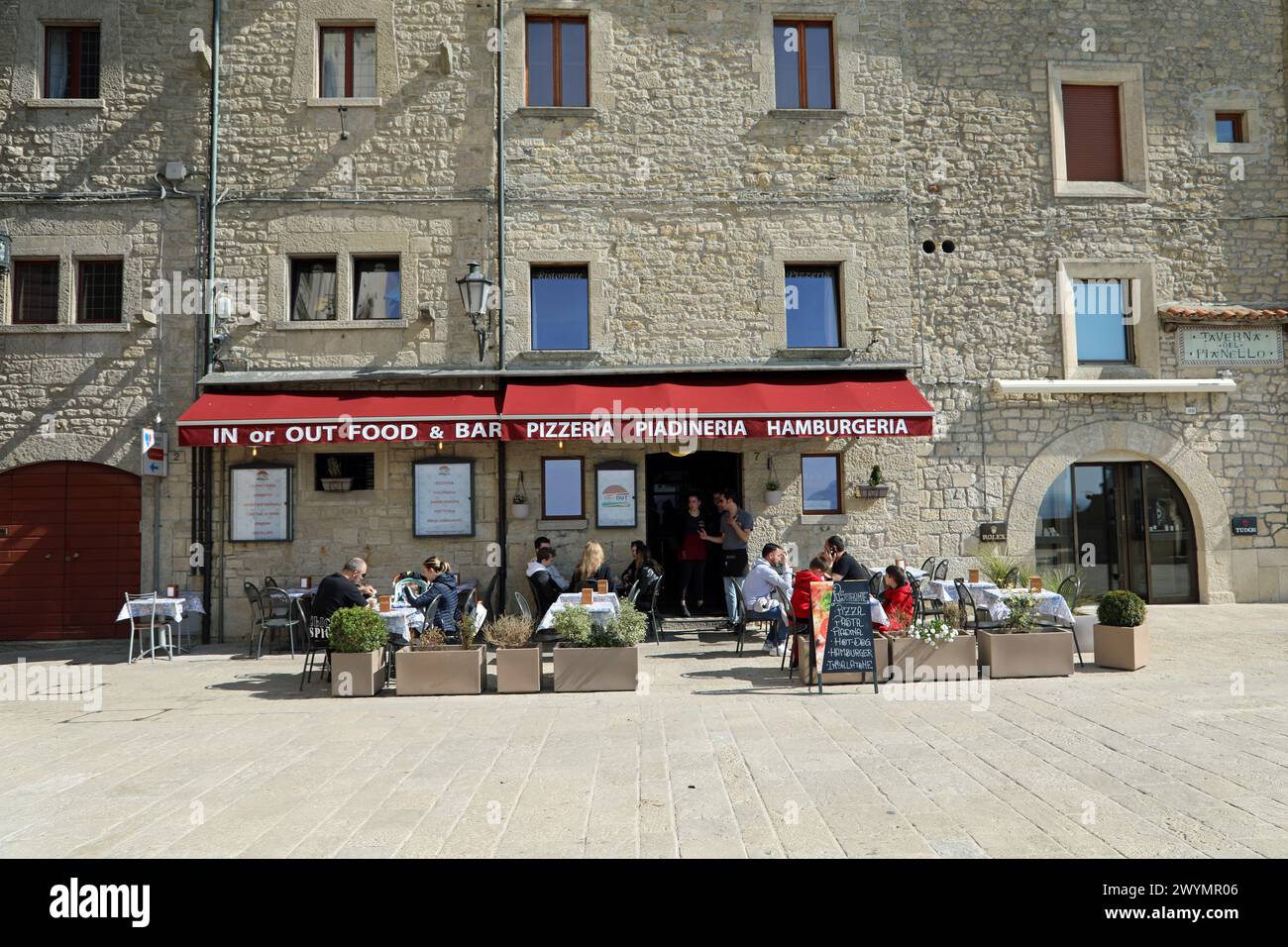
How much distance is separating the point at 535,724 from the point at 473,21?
1018cm

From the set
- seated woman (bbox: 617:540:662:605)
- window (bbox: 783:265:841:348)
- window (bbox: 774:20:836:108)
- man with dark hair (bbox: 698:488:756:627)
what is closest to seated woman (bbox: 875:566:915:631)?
man with dark hair (bbox: 698:488:756:627)

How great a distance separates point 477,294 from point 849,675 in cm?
676

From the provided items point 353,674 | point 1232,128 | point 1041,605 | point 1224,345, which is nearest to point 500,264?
point 353,674

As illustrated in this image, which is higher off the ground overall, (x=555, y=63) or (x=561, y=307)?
(x=555, y=63)

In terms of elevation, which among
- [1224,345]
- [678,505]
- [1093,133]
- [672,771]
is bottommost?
[672,771]

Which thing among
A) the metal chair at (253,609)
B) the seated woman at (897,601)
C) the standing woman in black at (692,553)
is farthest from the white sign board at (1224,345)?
the metal chair at (253,609)

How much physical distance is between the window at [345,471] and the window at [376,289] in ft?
6.49

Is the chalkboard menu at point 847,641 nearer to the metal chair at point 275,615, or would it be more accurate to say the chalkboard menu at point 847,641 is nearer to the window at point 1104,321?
the metal chair at point 275,615

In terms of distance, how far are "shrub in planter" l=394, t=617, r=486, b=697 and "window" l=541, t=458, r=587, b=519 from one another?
13.0ft

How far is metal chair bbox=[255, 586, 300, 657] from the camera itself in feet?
32.7

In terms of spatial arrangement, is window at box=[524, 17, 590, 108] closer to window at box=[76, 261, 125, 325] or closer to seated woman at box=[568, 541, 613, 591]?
window at box=[76, 261, 125, 325]

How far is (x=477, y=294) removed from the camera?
1138cm

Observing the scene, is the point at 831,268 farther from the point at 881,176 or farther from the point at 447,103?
the point at 447,103

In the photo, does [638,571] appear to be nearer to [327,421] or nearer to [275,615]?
[327,421]
